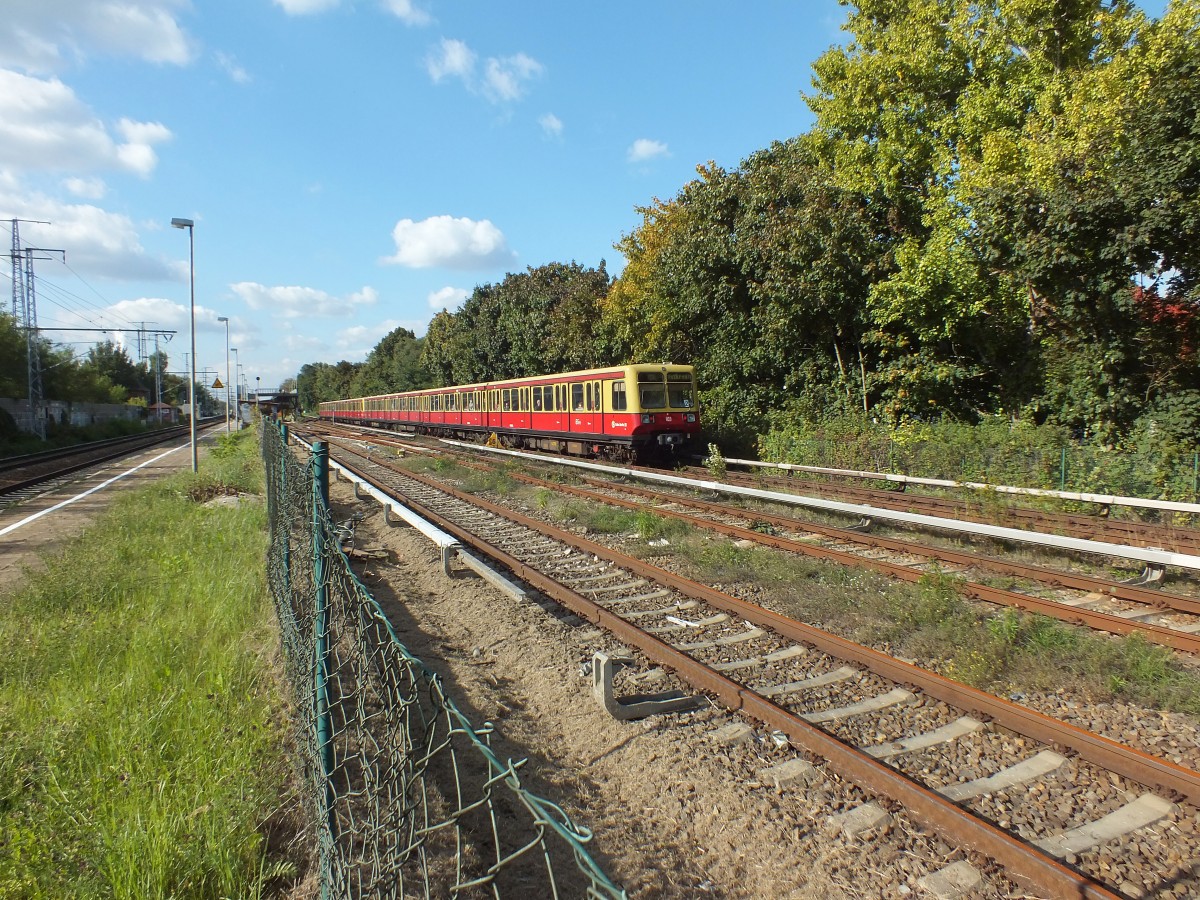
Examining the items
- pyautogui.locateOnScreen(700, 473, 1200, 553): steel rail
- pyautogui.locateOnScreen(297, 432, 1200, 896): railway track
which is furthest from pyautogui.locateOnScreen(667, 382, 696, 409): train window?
pyautogui.locateOnScreen(297, 432, 1200, 896): railway track

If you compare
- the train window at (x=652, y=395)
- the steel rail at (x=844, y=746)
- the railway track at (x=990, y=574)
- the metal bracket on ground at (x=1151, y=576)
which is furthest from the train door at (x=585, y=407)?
the metal bracket on ground at (x=1151, y=576)

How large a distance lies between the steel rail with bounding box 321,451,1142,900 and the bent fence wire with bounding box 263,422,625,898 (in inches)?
58.1

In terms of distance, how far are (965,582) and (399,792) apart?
254 inches

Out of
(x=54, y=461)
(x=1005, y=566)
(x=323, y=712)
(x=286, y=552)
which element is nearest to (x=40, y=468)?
(x=54, y=461)

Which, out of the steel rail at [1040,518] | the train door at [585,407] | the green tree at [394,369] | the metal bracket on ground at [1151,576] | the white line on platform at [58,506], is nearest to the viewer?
the metal bracket on ground at [1151,576]

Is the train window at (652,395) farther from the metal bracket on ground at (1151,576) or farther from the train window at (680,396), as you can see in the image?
the metal bracket on ground at (1151,576)

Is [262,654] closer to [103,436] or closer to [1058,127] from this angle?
[1058,127]

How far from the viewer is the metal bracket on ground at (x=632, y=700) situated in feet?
14.6

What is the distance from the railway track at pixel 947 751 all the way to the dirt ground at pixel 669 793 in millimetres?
155

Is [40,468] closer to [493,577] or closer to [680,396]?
[680,396]

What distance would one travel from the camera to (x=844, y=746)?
3.80 metres

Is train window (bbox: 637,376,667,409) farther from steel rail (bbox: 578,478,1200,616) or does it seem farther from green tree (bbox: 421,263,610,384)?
green tree (bbox: 421,263,610,384)

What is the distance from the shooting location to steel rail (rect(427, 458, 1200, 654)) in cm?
570

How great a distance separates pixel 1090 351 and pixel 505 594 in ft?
41.7
